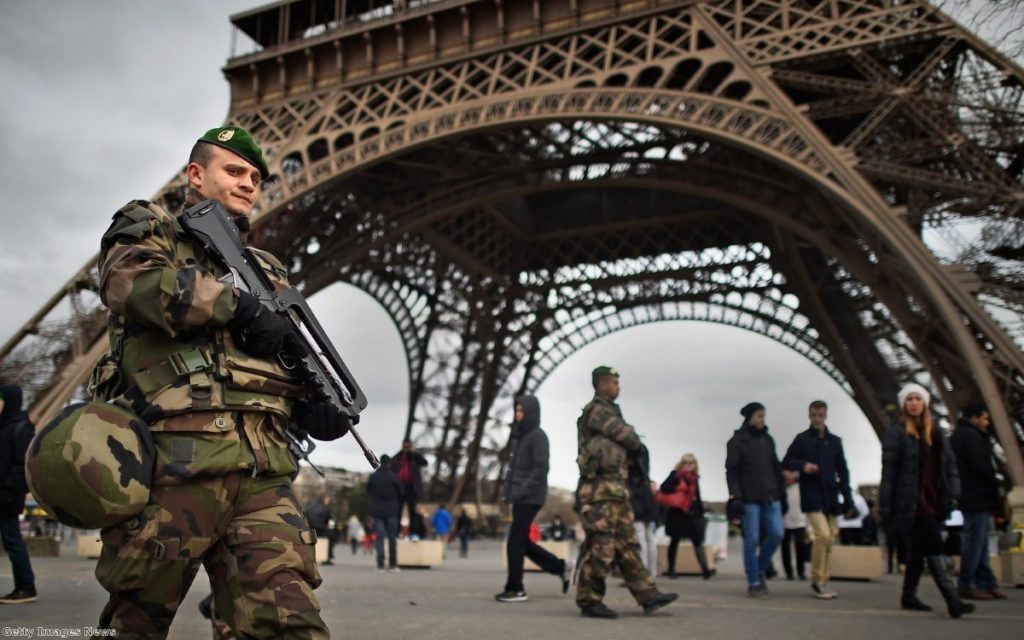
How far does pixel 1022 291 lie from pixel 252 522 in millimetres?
12880

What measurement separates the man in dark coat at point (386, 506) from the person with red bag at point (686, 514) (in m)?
3.24

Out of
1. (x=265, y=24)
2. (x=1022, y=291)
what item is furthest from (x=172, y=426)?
(x=265, y=24)

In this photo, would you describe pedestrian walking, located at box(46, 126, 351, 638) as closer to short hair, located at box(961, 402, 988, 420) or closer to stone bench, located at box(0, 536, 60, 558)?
short hair, located at box(961, 402, 988, 420)

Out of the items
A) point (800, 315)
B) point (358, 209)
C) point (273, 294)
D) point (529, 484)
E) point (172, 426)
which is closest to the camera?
point (172, 426)

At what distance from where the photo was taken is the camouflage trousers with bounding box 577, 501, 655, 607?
6477 millimetres

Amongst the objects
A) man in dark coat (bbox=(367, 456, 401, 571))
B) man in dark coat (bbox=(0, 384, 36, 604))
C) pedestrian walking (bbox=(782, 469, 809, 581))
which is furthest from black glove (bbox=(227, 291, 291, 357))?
man in dark coat (bbox=(367, 456, 401, 571))

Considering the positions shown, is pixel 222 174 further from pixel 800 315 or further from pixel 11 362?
pixel 800 315

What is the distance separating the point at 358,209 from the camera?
70.7 feet

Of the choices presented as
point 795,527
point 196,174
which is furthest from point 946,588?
point 196,174

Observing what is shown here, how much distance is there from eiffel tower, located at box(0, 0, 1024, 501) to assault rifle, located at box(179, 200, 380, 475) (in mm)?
11438

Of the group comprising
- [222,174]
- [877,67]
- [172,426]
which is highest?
[877,67]

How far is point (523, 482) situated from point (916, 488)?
2781 millimetres

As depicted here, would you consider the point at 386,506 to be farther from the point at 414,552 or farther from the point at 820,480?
the point at 820,480

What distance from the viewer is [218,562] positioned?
2574 mm
